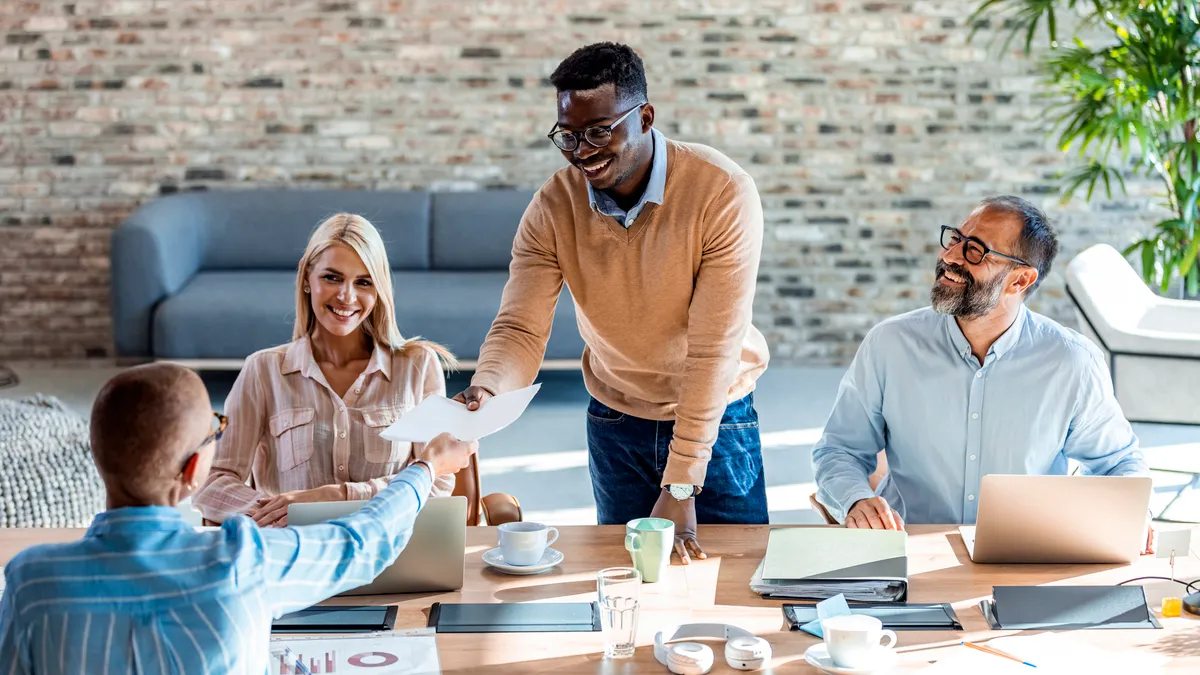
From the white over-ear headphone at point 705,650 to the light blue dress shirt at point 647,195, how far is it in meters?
0.87

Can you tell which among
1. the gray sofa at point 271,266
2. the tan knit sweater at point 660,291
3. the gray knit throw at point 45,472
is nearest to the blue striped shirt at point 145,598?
the tan knit sweater at point 660,291

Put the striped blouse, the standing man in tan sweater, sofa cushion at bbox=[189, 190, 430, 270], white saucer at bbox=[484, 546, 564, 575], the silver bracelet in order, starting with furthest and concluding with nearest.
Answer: sofa cushion at bbox=[189, 190, 430, 270] → the striped blouse → the standing man in tan sweater → white saucer at bbox=[484, 546, 564, 575] → the silver bracelet

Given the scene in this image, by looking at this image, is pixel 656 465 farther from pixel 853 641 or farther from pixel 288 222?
pixel 288 222

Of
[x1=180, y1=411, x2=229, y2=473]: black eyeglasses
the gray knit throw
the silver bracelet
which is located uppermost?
[x1=180, y1=411, x2=229, y2=473]: black eyeglasses

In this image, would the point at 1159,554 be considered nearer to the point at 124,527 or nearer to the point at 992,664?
the point at 992,664

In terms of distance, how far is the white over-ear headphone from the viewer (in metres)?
1.69

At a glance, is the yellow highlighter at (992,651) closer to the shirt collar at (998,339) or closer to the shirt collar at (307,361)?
the shirt collar at (998,339)

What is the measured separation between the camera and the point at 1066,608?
6.30ft

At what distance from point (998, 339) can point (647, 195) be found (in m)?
0.81

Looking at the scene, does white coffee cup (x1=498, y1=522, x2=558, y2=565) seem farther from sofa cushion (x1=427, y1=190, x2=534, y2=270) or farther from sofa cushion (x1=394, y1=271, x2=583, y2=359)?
sofa cushion (x1=427, y1=190, x2=534, y2=270)

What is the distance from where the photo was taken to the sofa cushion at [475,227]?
632cm

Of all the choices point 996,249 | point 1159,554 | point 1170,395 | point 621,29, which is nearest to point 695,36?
point 621,29

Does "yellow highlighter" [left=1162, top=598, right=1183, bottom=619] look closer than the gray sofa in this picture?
Yes

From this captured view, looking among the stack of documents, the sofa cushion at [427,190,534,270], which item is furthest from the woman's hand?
the sofa cushion at [427,190,534,270]
